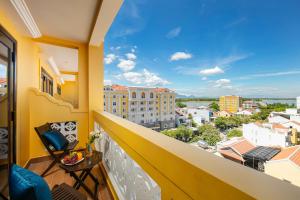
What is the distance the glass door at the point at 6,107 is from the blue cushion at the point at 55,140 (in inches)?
18.2

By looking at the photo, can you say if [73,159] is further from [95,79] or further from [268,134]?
[268,134]

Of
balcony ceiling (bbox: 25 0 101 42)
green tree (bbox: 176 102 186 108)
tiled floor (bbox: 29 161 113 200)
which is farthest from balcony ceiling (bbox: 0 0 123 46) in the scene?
tiled floor (bbox: 29 161 113 200)

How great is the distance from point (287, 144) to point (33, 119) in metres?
3.78

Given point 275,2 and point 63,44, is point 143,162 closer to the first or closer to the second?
point 275,2

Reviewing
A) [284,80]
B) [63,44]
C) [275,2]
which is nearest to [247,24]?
[275,2]

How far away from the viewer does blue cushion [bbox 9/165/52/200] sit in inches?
32.5

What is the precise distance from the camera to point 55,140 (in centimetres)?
257

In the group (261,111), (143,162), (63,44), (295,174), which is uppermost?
(63,44)

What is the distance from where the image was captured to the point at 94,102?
3.50 meters

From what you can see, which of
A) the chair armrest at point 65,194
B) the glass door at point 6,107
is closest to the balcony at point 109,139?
the glass door at point 6,107

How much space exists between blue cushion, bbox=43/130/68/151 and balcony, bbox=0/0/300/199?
483mm

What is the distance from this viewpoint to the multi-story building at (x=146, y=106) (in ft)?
7.20

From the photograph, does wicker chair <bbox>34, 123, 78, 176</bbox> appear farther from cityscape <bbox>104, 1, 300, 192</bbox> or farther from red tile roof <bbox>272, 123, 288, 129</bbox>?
red tile roof <bbox>272, 123, 288, 129</bbox>

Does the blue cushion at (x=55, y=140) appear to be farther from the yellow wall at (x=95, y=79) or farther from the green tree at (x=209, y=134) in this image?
the green tree at (x=209, y=134)
